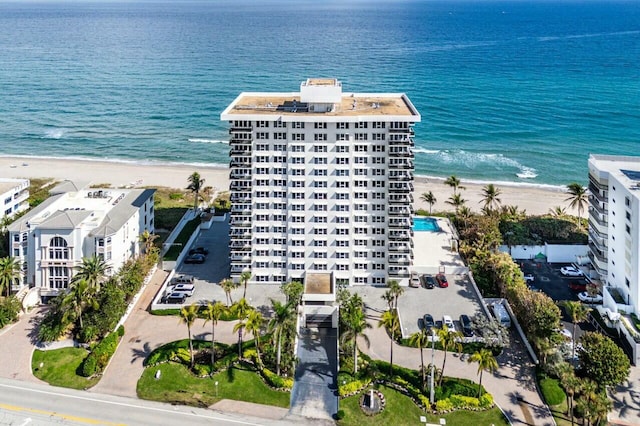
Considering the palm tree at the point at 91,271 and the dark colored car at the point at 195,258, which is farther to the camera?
the dark colored car at the point at 195,258

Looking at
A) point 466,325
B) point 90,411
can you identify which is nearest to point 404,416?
point 466,325

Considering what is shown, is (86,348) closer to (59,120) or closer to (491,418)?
(491,418)

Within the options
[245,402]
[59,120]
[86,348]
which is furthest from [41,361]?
[59,120]

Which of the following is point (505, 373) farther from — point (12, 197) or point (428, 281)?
point (12, 197)

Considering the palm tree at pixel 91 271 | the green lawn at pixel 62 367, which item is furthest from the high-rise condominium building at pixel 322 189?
the green lawn at pixel 62 367

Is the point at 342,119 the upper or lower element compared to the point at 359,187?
upper

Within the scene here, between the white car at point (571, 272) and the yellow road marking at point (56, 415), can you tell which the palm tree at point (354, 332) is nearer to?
the yellow road marking at point (56, 415)
